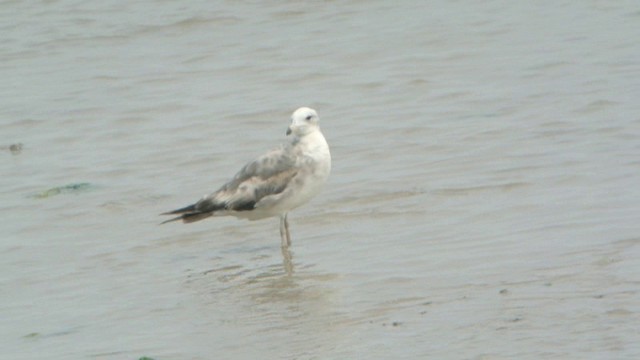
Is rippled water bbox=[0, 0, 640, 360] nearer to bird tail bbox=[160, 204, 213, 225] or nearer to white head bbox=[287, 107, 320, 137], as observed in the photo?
bird tail bbox=[160, 204, 213, 225]

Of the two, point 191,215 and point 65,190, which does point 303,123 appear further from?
point 65,190

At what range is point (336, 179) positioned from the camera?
11.3 metres

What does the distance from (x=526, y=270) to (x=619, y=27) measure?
321 inches

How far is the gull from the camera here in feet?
31.7

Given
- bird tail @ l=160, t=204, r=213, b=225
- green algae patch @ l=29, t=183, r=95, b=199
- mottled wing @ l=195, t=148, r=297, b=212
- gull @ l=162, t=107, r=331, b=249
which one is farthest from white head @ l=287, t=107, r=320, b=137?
green algae patch @ l=29, t=183, r=95, b=199

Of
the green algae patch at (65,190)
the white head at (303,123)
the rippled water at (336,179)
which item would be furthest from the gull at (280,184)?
the green algae patch at (65,190)

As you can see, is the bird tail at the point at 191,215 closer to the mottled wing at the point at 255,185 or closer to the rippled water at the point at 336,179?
the mottled wing at the point at 255,185

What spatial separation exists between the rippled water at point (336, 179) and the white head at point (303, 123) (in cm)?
64

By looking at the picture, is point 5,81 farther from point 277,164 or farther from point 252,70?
point 277,164

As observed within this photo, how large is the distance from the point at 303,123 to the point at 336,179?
4.99 ft

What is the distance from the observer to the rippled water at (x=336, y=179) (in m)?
7.25

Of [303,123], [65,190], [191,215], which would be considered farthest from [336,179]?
[65,190]

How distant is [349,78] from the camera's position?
15.0 meters

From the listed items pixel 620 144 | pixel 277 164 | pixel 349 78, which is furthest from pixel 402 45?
pixel 277 164
